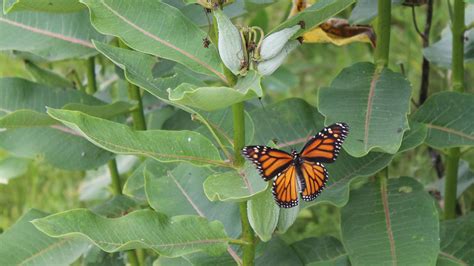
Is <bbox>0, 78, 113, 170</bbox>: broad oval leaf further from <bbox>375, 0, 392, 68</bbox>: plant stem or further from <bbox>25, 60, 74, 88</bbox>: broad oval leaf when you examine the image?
<bbox>375, 0, 392, 68</bbox>: plant stem

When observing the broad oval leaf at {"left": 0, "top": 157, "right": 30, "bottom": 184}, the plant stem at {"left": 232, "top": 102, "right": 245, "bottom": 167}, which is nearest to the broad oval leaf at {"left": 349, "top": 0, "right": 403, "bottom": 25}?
the plant stem at {"left": 232, "top": 102, "right": 245, "bottom": 167}

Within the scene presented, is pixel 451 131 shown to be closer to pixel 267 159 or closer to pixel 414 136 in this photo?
pixel 414 136

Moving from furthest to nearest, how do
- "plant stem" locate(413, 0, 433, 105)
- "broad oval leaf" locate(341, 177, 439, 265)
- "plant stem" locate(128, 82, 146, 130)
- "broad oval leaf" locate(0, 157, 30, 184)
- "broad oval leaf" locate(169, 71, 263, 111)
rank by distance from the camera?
"broad oval leaf" locate(0, 157, 30, 184) → "plant stem" locate(413, 0, 433, 105) → "plant stem" locate(128, 82, 146, 130) → "broad oval leaf" locate(341, 177, 439, 265) → "broad oval leaf" locate(169, 71, 263, 111)

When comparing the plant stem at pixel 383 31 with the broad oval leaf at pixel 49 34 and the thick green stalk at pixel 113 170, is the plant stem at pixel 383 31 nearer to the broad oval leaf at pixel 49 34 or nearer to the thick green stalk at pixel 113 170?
the broad oval leaf at pixel 49 34

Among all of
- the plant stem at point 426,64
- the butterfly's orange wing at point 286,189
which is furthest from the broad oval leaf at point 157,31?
the plant stem at point 426,64

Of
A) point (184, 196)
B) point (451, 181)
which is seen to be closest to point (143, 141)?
point (184, 196)

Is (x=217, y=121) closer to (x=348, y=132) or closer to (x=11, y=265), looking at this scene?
(x=348, y=132)
